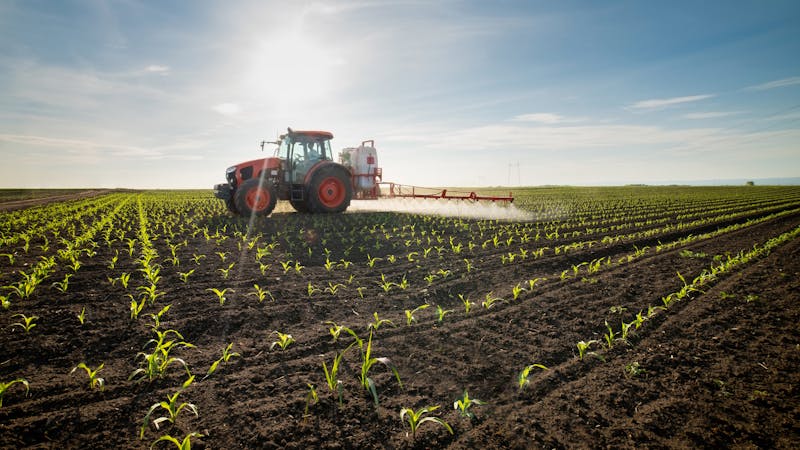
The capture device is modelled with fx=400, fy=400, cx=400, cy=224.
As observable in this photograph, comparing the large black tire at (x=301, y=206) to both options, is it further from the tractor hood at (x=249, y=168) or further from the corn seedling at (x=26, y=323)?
the corn seedling at (x=26, y=323)

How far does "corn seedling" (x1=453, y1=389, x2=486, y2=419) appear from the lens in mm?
2863

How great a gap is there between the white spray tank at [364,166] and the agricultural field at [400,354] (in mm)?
8636

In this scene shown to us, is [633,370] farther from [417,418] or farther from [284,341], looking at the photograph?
[284,341]

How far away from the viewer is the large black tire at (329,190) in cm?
1351

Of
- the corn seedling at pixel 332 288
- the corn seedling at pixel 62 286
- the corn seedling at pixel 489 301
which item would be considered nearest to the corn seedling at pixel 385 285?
the corn seedling at pixel 332 288

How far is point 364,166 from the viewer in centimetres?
1617

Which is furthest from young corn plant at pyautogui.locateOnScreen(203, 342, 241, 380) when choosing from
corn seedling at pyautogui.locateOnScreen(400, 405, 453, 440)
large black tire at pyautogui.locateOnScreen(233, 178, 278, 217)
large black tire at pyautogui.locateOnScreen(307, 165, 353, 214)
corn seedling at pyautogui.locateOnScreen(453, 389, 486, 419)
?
large black tire at pyautogui.locateOnScreen(307, 165, 353, 214)

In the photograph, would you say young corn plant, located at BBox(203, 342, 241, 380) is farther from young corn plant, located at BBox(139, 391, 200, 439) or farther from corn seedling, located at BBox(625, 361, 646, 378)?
corn seedling, located at BBox(625, 361, 646, 378)

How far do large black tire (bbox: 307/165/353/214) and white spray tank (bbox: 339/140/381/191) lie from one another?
Answer: 171cm

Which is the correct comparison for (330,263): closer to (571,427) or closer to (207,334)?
(207,334)

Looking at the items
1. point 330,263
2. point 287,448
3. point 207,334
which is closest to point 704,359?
point 287,448

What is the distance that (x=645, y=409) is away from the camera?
2932 millimetres

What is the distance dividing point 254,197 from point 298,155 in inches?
85.4

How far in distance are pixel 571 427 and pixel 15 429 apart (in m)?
3.69
